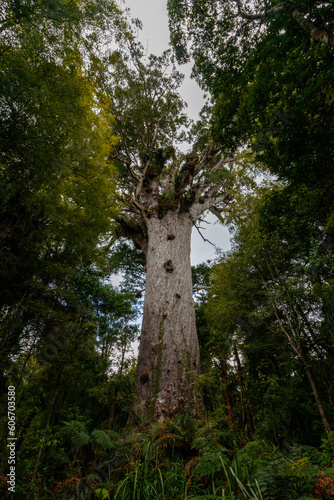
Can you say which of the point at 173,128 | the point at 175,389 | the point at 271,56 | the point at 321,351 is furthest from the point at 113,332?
the point at 173,128

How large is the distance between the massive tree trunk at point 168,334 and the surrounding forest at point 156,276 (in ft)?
0.10

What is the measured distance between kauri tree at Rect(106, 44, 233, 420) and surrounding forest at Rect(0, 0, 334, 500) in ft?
0.14

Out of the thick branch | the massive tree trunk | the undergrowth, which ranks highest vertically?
the thick branch

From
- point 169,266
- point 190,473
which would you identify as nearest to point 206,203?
point 169,266

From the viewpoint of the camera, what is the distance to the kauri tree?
360 centimetres

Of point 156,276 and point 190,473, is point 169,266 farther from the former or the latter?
point 190,473

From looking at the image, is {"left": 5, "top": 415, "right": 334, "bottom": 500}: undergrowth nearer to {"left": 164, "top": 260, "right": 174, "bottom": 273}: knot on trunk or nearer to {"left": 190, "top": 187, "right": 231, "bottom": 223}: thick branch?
{"left": 164, "top": 260, "right": 174, "bottom": 273}: knot on trunk

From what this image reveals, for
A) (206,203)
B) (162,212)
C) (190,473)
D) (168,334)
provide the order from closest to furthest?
(190,473)
(168,334)
(162,212)
(206,203)

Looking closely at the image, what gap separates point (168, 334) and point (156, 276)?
1.40 metres

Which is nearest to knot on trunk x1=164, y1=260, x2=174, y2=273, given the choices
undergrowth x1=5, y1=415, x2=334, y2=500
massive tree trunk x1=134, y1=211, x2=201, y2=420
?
massive tree trunk x1=134, y1=211, x2=201, y2=420

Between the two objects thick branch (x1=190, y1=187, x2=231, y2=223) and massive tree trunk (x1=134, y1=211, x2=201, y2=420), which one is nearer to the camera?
massive tree trunk (x1=134, y1=211, x2=201, y2=420)

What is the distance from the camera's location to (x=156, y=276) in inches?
199

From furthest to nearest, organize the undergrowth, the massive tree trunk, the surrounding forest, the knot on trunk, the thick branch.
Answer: the thick branch → the knot on trunk → the massive tree trunk → the surrounding forest → the undergrowth

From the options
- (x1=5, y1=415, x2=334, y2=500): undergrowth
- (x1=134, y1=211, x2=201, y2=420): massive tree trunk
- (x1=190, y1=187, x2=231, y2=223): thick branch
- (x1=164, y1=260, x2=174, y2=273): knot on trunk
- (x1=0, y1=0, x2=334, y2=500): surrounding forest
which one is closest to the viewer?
(x1=5, y1=415, x2=334, y2=500): undergrowth
